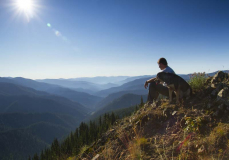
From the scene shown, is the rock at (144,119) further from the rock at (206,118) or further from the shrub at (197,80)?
the shrub at (197,80)

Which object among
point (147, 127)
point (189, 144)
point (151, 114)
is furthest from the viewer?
point (151, 114)

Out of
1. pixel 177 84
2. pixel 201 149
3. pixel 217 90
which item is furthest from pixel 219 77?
pixel 201 149

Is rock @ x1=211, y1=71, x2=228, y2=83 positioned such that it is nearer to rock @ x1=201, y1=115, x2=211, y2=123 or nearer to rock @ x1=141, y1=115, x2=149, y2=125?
rock @ x1=201, y1=115, x2=211, y2=123

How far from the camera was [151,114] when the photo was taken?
19.1ft

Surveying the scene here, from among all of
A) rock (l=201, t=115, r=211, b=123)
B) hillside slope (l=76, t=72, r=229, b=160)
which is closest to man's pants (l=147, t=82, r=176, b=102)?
hillside slope (l=76, t=72, r=229, b=160)

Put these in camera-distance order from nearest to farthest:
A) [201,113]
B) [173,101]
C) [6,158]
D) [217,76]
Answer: [201,113] < [173,101] < [217,76] < [6,158]

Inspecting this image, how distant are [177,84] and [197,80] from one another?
1961mm

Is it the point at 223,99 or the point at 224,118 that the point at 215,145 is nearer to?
the point at 224,118

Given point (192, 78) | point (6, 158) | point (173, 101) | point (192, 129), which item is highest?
point (192, 78)

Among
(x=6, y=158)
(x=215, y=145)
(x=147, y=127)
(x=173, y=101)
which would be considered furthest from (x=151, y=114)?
(x=6, y=158)

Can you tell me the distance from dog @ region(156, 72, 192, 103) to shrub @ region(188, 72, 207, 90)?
99cm

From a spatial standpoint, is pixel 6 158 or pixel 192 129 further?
pixel 6 158

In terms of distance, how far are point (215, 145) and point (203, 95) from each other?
3.34 meters

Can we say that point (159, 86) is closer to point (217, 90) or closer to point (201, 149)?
point (217, 90)
